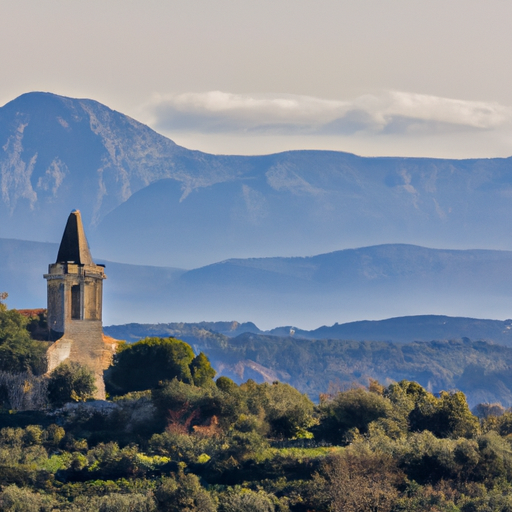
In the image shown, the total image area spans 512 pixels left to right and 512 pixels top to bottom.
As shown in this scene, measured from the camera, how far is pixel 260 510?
6266 centimetres

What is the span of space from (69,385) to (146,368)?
20.3 ft

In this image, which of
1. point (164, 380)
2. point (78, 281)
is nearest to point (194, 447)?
point (164, 380)

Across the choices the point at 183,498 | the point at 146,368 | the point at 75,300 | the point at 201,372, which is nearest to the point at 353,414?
the point at 201,372

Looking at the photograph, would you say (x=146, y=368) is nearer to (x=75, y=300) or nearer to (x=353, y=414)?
(x=75, y=300)

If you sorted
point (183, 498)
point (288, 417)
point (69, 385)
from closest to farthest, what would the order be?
point (183, 498) < point (288, 417) < point (69, 385)

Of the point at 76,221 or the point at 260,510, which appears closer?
the point at 260,510

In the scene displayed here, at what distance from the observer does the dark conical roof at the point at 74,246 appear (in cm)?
9200

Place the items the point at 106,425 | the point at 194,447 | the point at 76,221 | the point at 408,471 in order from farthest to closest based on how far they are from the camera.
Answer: the point at 76,221 → the point at 106,425 → the point at 194,447 → the point at 408,471

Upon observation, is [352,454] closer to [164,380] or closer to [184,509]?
[184,509]

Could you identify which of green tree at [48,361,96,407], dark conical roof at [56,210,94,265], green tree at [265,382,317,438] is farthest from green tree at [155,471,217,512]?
dark conical roof at [56,210,94,265]

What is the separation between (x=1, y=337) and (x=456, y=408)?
2656 cm

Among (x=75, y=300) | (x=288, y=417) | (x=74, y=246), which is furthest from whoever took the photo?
(x=74, y=246)

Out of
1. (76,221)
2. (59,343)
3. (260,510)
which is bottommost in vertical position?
(260,510)

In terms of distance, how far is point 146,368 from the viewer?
89.4 metres
